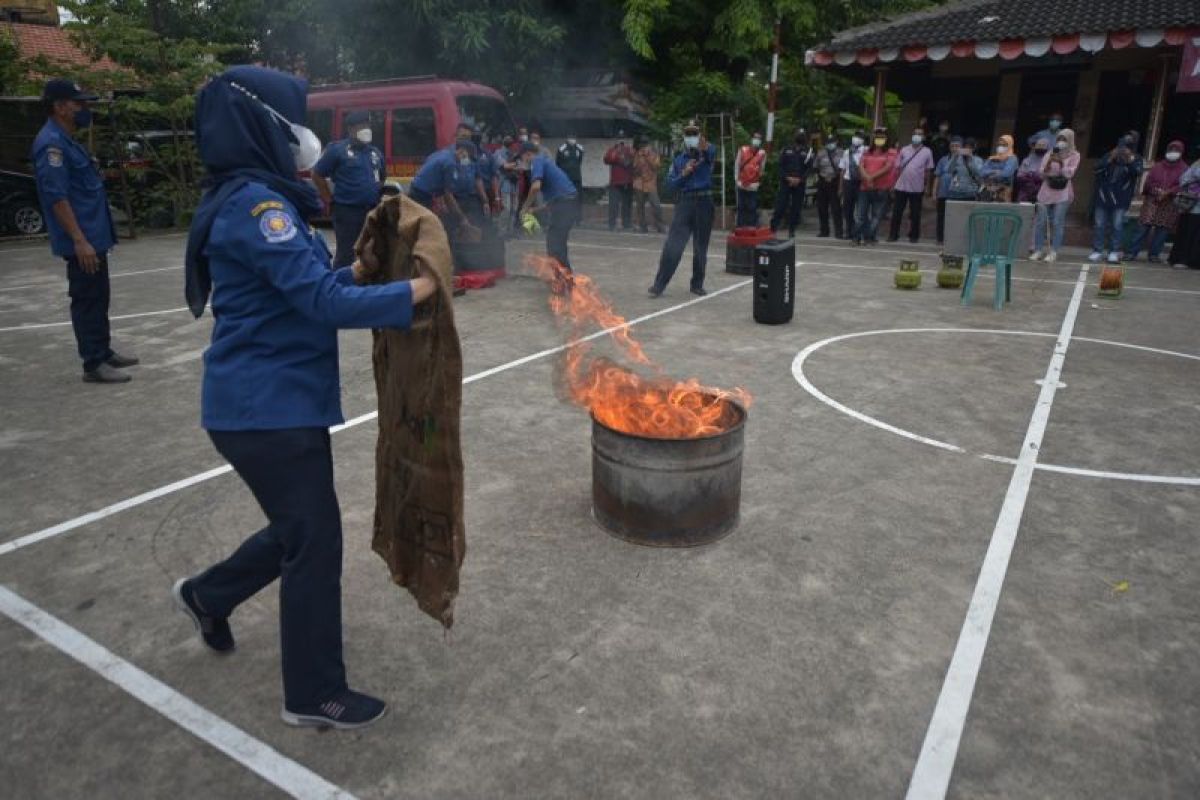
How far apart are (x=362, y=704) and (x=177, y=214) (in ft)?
63.2

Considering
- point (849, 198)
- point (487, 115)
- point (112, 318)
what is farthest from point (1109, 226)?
point (112, 318)

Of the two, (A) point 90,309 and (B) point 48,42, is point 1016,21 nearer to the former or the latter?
(A) point 90,309

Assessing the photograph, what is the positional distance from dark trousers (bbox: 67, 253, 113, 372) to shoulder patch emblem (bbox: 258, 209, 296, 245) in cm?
526

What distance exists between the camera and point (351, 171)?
914 centimetres

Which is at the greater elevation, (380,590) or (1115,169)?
(1115,169)

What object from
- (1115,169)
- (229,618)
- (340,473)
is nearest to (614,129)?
(1115,169)

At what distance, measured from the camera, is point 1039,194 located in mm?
14047

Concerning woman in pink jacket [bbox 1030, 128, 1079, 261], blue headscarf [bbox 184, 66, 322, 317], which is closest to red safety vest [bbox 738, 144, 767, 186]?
woman in pink jacket [bbox 1030, 128, 1079, 261]

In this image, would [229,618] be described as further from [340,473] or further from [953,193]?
[953,193]

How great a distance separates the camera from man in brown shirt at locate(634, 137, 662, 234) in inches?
702

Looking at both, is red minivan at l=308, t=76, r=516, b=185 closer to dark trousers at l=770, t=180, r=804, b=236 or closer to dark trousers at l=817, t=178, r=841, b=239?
dark trousers at l=770, t=180, r=804, b=236

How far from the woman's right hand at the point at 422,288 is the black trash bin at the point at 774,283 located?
21.9 ft

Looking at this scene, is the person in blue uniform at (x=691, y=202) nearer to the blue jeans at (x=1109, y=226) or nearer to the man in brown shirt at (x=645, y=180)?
the man in brown shirt at (x=645, y=180)

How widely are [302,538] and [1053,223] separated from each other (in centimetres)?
1489
